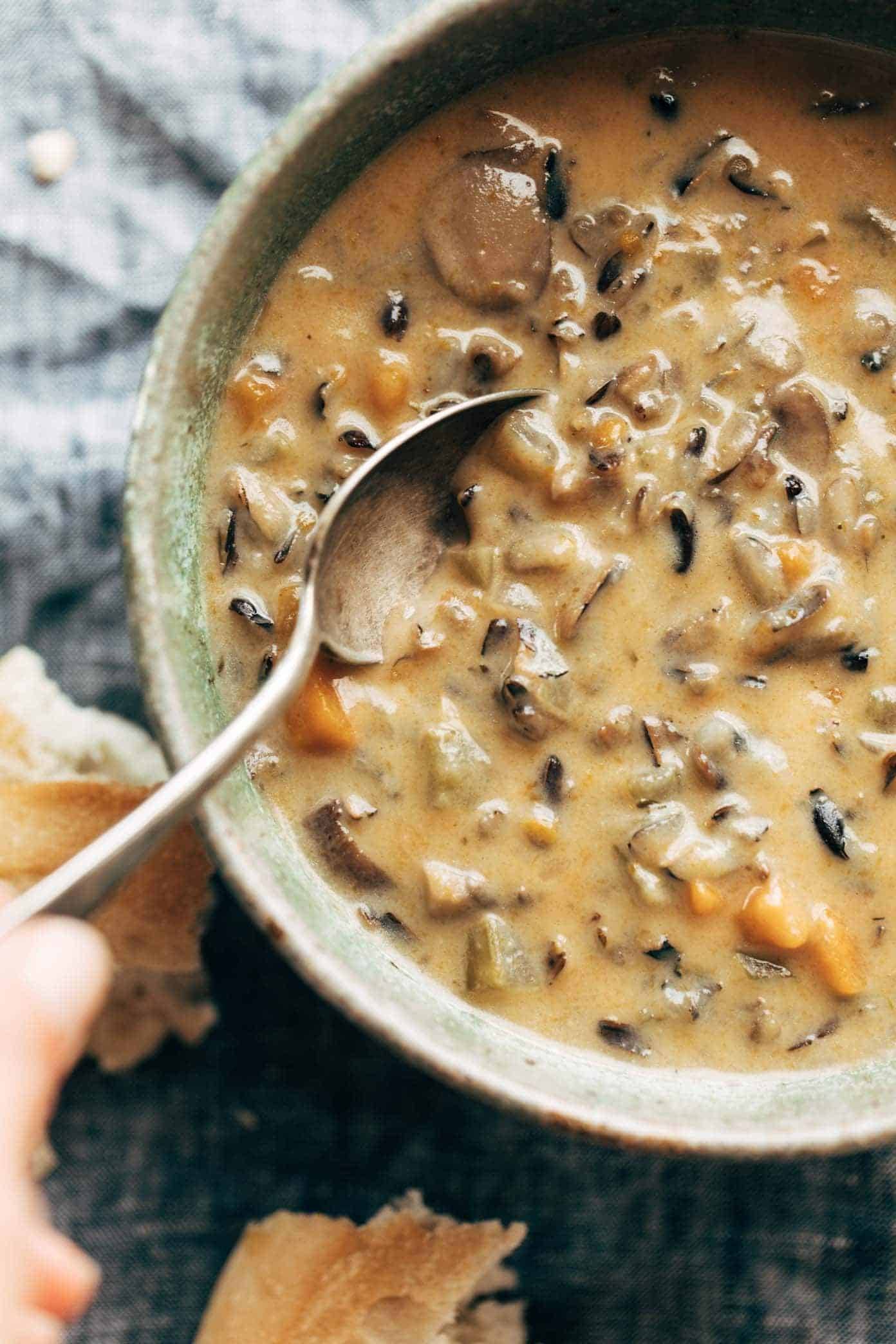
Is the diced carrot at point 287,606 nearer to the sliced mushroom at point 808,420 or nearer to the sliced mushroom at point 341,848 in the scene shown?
the sliced mushroom at point 341,848

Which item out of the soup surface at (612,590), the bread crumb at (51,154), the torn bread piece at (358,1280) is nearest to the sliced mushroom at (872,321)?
the soup surface at (612,590)

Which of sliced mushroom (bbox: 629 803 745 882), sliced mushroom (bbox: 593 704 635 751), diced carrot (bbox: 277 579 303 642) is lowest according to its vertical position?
sliced mushroom (bbox: 629 803 745 882)

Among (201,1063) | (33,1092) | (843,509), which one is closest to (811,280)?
(843,509)

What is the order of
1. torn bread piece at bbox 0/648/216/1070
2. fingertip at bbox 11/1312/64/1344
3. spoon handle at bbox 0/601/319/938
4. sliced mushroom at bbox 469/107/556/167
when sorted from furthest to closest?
1. torn bread piece at bbox 0/648/216/1070
2. sliced mushroom at bbox 469/107/556/167
3. spoon handle at bbox 0/601/319/938
4. fingertip at bbox 11/1312/64/1344

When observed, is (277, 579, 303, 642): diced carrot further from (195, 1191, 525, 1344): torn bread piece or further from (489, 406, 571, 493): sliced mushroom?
(195, 1191, 525, 1344): torn bread piece

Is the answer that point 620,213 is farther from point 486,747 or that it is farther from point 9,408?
point 9,408

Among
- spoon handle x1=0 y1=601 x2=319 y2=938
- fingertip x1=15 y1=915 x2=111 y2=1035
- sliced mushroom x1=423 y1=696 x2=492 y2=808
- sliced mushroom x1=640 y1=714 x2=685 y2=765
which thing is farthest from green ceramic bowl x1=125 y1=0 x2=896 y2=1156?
sliced mushroom x1=640 y1=714 x2=685 y2=765

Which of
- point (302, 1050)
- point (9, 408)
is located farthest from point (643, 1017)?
point (9, 408)
